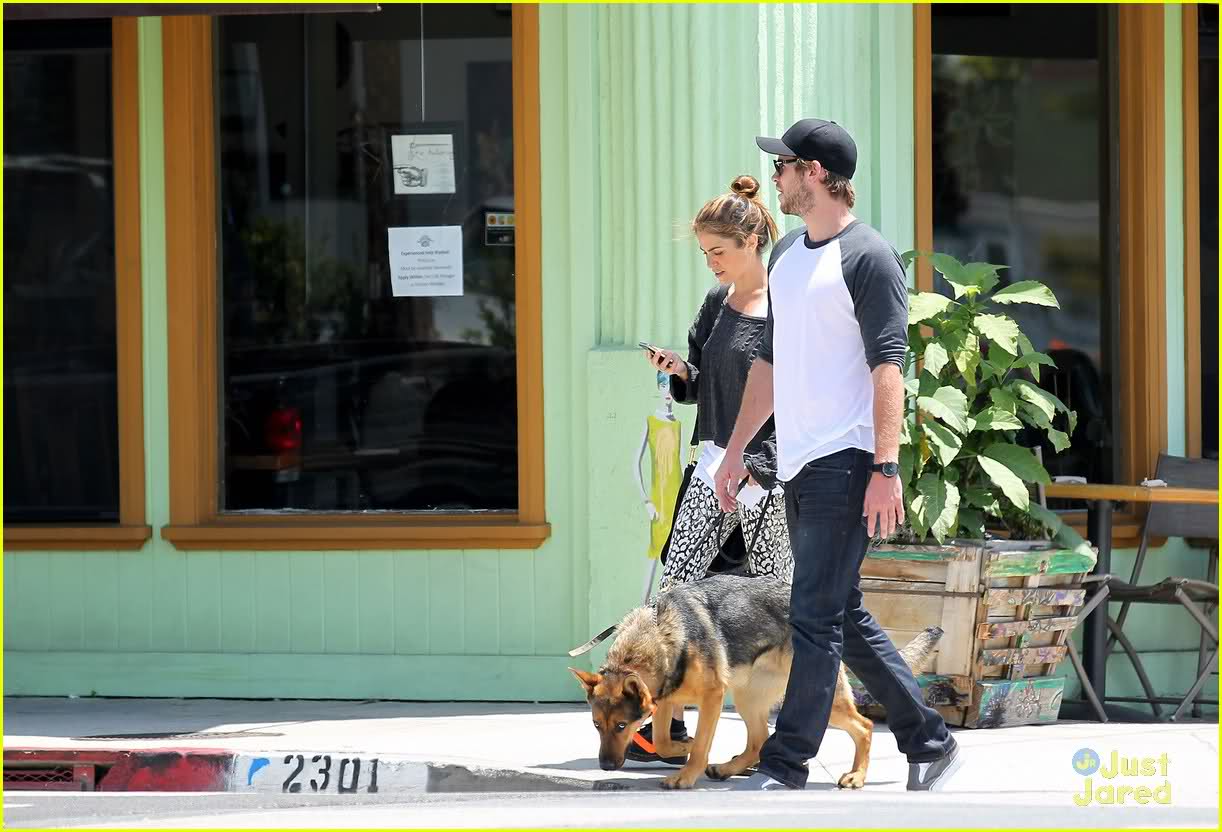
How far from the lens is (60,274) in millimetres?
8148

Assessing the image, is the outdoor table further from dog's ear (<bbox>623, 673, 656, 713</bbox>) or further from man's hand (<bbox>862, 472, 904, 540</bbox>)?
dog's ear (<bbox>623, 673, 656, 713</bbox>)

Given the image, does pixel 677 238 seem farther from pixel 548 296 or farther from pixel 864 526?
pixel 864 526

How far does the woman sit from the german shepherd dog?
0.16m

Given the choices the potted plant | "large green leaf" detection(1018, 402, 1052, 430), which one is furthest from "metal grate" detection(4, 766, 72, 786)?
"large green leaf" detection(1018, 402, 1052, 430)

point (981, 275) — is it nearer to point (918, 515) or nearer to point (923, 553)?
point (918, 515)

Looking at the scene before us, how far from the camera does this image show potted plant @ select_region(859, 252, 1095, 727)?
6.71 m

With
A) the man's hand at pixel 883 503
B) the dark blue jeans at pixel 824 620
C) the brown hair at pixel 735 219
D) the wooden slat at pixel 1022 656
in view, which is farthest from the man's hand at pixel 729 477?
the wooden slat at pixel 1022 656

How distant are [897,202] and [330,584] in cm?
314

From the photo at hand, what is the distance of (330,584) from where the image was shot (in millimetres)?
7754

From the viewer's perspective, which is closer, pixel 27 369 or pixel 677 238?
pixel 677 238

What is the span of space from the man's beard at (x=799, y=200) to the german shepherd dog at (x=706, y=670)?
1.30 m

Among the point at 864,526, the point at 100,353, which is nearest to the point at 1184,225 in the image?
the point at 864,526

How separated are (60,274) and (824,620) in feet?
15.5

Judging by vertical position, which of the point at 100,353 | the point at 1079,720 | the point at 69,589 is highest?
the point at 100,353
